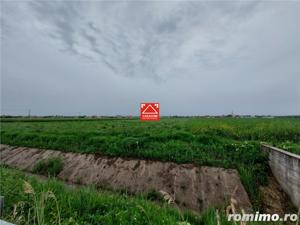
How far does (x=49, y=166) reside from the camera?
1109 centimetres

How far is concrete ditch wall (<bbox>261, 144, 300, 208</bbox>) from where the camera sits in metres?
6.01

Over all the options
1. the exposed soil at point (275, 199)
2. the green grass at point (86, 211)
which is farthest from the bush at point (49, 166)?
the exposed soil at point (275, 199)

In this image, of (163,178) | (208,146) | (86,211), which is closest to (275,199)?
(208,146)

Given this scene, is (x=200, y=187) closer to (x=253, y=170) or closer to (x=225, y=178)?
(x=225, y=178)

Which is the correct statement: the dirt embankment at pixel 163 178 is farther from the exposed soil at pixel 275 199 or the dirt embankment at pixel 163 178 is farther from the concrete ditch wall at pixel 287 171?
the concrete ditch wall at pixel 287 171

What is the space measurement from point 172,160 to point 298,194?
511 cm

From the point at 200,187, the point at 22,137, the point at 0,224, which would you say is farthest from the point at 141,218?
the point at 22,137

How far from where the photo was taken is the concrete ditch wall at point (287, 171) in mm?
6015

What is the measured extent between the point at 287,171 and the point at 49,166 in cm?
1212

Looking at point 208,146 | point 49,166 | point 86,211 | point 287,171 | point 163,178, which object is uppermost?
point 208,146

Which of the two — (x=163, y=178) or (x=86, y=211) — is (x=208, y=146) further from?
(x=86, y=211)

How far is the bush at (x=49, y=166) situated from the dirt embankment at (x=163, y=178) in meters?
0.32

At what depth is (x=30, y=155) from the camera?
1319 centimetres

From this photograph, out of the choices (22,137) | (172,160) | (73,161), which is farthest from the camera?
(22,137)
